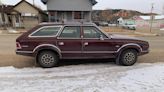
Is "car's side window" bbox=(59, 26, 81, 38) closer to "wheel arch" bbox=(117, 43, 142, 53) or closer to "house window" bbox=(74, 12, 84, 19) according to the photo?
"wheel arch" bbox=(117, 43, 142, 53)

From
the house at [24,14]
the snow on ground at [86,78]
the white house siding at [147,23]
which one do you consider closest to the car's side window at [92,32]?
the snow on ground at [86,78]

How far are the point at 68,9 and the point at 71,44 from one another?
25449mm

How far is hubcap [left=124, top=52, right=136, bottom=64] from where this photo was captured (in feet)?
25.7

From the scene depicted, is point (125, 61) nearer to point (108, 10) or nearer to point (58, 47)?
→ point (58, 47)

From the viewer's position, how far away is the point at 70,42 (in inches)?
296

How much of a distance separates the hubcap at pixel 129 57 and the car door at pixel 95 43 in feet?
1.92

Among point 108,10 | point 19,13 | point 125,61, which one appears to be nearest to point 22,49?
point 125,61

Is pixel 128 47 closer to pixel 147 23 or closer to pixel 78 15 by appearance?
pixel 78 15

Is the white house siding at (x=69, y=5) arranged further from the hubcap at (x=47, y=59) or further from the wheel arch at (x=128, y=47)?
the wheel arch at (x=128, y=47)

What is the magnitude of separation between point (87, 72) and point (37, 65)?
2.07m

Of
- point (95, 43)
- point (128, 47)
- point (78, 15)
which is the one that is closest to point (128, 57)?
point (128, 47)

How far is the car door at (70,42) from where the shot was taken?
7499mm

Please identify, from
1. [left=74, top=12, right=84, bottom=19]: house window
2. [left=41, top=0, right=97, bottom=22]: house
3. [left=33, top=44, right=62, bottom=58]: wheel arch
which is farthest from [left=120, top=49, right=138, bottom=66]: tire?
[left=74, top=12, right=84, bottom=19]: house window

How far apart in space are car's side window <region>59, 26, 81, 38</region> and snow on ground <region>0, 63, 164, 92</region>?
1.10 m
